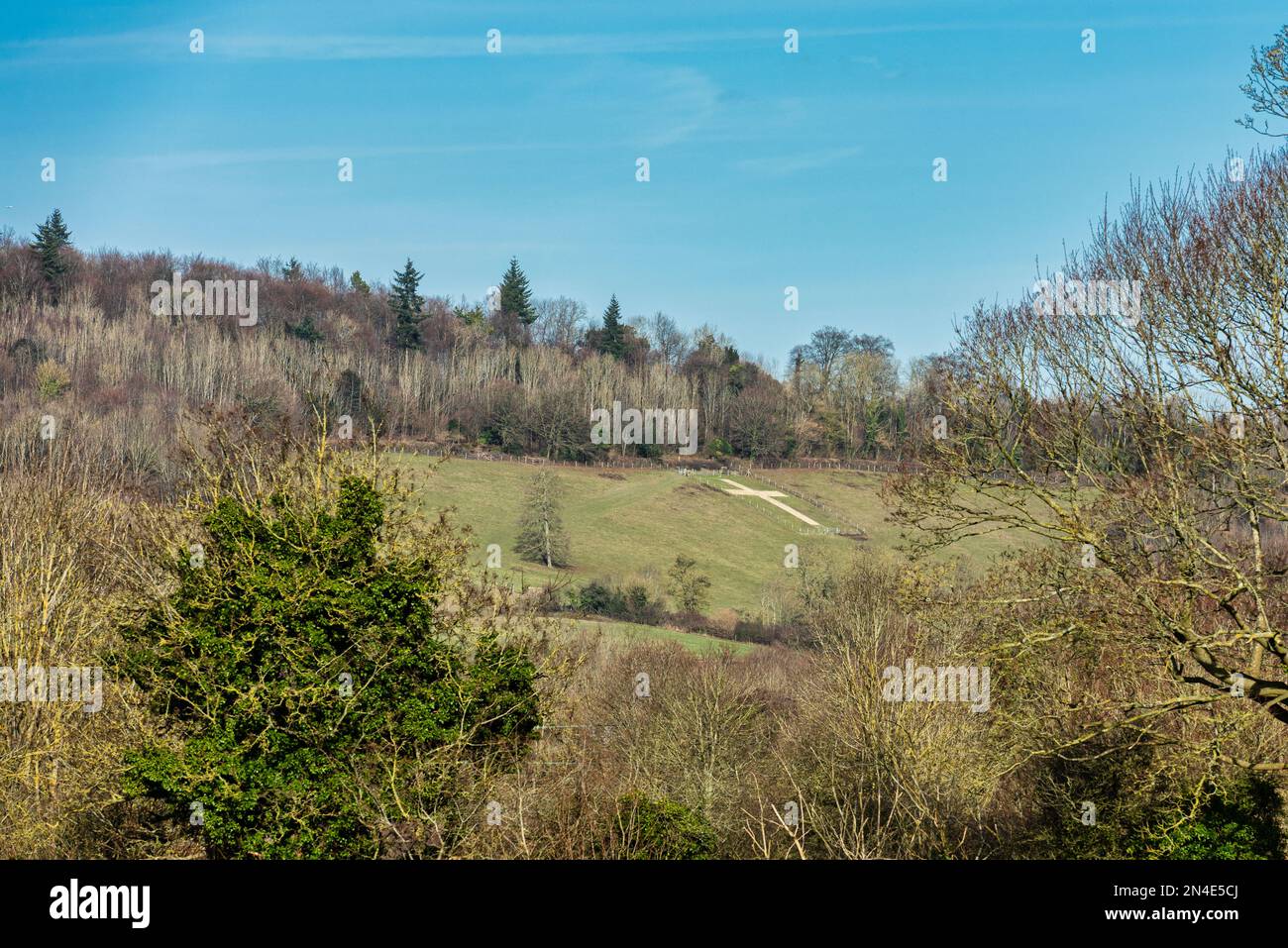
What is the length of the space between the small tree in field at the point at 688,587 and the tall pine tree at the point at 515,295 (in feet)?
293

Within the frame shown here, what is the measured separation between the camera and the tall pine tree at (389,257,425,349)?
14038 centimetres

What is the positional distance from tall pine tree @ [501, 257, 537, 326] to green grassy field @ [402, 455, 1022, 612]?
53.8 metres

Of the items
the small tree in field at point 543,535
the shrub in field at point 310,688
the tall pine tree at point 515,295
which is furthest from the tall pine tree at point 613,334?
the shrub in field at point 310,688

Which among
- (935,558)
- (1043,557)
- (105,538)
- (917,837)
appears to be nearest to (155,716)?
(105,538)

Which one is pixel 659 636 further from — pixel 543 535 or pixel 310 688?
pixel 310 688

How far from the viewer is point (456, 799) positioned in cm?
2180

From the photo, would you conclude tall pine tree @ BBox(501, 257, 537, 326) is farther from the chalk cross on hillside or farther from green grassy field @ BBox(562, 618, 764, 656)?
green grassy field @ BBox(562, 618, 764, 656)

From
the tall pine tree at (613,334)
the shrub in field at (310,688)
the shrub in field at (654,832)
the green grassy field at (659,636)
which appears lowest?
the green grassy field at (659,636)

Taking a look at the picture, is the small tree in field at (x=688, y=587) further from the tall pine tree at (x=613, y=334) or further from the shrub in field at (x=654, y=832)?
the tall pine tree at (x=613, y=334)

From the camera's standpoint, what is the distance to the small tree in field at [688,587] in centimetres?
6869

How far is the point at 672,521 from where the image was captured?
9175 cm

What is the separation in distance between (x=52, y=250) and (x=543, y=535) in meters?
90.3

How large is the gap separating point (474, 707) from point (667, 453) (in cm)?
8761
